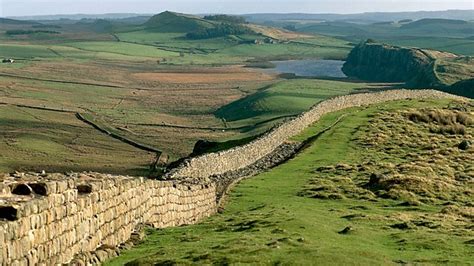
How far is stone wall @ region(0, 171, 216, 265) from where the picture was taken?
43.7 ft

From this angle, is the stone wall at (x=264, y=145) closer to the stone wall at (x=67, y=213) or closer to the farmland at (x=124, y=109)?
the farmland at (x=124, y=109)

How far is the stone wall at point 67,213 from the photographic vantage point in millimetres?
13320

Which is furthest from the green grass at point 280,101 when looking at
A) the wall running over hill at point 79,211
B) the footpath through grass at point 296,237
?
the wall running over hill at point 79,211

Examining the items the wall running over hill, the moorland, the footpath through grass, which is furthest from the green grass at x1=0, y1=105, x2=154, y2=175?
the wall running over hill

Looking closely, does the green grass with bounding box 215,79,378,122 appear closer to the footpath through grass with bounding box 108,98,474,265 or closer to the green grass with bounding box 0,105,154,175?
the green grass with bounding box 0,105,154,175

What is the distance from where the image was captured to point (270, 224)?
26.2 meters

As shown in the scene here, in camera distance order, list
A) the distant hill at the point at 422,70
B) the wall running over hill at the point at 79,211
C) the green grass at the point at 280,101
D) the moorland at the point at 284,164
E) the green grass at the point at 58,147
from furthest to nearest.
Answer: the distant hill at the point at 422,70
the green grass at the point at 280,101
the green grass at the point at 58,147
the moorland at the point at 284,164
the wall running over hill at the point at 79,211

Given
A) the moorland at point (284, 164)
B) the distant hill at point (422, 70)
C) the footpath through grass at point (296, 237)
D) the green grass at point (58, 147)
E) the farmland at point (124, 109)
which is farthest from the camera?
the distant hill at point (422, 70)

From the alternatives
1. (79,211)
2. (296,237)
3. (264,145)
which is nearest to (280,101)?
(264,145)

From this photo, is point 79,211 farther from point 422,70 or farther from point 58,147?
point 422,70

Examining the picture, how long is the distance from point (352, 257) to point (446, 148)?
3831 cm

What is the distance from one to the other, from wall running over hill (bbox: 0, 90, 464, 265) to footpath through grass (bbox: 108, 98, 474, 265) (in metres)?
0.78

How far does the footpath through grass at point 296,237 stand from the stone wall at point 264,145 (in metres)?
2.67

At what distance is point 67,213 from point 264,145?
4023 centimetres
